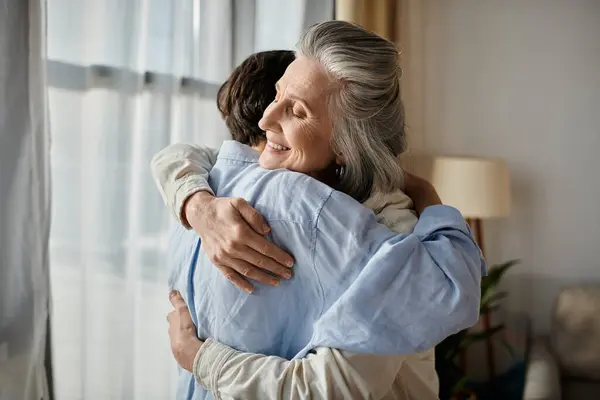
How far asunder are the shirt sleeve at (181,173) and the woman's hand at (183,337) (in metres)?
0.15

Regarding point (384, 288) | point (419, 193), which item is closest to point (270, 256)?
point (384, 288)

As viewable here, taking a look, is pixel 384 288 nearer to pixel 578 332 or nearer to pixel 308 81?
pixel 308 81

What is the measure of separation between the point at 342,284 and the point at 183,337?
0.98 feet

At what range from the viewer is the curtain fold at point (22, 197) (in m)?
1.17

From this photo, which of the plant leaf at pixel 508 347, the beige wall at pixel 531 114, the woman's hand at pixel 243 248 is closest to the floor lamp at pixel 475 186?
the beige wall at pixel 531 114

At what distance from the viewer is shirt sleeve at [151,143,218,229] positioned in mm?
1091

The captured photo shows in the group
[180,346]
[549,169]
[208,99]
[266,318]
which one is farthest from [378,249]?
[549,169]

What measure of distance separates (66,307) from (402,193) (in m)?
0.79

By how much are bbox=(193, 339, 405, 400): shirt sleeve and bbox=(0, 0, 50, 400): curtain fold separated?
1.54 ft

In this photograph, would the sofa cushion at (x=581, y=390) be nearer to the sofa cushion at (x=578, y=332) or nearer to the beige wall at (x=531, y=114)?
the sofa cushion at (x=578, y=332)

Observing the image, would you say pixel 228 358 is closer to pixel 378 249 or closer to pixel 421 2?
pixel 378 249

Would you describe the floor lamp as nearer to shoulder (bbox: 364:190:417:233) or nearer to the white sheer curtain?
the white sheer curtain

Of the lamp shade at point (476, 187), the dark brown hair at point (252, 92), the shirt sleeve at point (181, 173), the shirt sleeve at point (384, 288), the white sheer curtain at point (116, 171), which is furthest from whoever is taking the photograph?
the lamp shade at point (476, 187)

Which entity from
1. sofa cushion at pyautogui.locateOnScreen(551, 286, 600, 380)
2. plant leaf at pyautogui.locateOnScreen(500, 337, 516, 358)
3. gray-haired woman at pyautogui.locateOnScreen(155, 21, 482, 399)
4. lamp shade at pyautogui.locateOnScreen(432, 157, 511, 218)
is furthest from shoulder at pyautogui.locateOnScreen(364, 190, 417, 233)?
plant leaf at pyautogui.locateOnScreen(500, 337, 516, 358)
